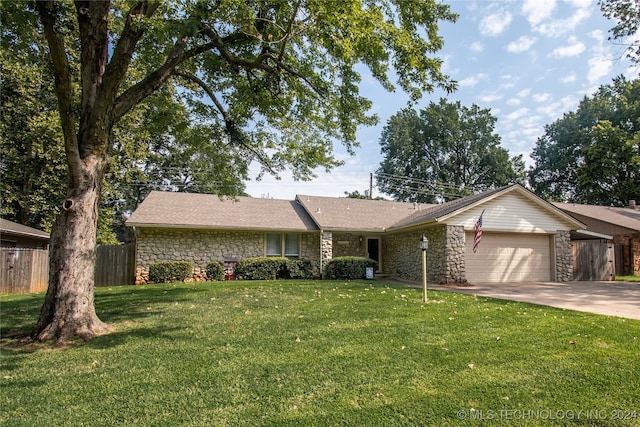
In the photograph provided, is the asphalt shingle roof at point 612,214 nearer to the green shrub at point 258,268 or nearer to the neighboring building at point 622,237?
the neighboring building at point 622,237

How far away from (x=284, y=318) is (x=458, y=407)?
4065 mm

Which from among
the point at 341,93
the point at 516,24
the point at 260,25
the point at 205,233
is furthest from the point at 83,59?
the point at 205,233

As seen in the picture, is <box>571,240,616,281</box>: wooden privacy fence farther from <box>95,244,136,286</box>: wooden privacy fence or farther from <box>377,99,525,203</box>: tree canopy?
<box>377,99,525,203</box>: tree canopy

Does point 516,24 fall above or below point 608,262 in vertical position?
above

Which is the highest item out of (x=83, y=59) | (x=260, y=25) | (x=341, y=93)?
(x=260, y=25)

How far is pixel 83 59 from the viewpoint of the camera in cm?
616

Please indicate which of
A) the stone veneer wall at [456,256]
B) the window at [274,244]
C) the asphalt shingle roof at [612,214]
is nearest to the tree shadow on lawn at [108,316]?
the window at [274,244]

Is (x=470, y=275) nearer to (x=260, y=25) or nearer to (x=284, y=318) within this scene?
(x=284, y=318)

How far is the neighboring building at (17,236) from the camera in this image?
47.0 feet

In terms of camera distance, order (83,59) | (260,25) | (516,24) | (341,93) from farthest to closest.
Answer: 1. (516,24)
2. (341,93)
3. (260,25)
4. (83,59)

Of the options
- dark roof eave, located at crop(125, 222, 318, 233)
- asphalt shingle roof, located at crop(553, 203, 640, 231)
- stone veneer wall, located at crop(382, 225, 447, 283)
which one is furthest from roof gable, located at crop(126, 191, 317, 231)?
asphalt shingle roof, located at crop(553, 203, 640, 231)

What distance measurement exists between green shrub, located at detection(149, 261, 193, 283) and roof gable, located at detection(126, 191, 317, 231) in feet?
5.35

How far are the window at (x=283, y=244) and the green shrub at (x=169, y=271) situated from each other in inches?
153

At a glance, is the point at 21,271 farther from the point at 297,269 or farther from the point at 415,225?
the point at 415,225
